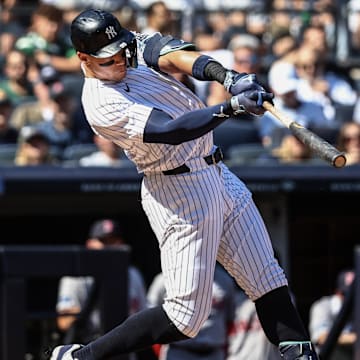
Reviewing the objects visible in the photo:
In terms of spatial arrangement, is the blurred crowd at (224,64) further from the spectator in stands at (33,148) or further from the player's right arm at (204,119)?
the player's right arm at (204,119)

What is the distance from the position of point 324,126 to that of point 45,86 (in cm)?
207

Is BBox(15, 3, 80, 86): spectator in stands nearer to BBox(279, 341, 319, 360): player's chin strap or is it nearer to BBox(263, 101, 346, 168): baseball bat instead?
BBox(279, 341, 319, 360): player's chin strap

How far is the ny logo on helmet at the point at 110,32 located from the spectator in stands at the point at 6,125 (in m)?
3.54

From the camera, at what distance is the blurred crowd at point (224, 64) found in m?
7.43

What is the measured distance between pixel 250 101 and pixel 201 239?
0.70 metres

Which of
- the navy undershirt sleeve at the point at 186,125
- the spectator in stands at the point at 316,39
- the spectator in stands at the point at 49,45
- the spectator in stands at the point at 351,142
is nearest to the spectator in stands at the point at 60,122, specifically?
the spectator in stands at the point at 49,45

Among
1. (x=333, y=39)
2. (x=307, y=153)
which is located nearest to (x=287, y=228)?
(x=307, y=153)

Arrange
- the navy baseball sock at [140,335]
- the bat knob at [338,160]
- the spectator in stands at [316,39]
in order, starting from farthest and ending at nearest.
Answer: the spectator in stands at [316,39] → the navy baseball sock at [140,335] → the bat knob at [338,160]

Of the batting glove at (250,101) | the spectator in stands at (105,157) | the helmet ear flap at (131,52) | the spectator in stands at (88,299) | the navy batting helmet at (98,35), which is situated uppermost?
the navy batting helmet at (98,35)

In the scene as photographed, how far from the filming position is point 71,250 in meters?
6.11

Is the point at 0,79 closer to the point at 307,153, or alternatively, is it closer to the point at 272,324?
the point at 307,153

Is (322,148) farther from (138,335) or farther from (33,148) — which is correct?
(33,148)

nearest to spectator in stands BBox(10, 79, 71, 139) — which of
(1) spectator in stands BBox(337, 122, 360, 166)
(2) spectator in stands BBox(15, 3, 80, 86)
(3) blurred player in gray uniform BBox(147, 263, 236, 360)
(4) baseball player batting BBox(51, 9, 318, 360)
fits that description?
(2) spectator in stands BBox(15, 3, 80, 86)

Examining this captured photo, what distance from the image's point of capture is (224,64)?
8.68 m
